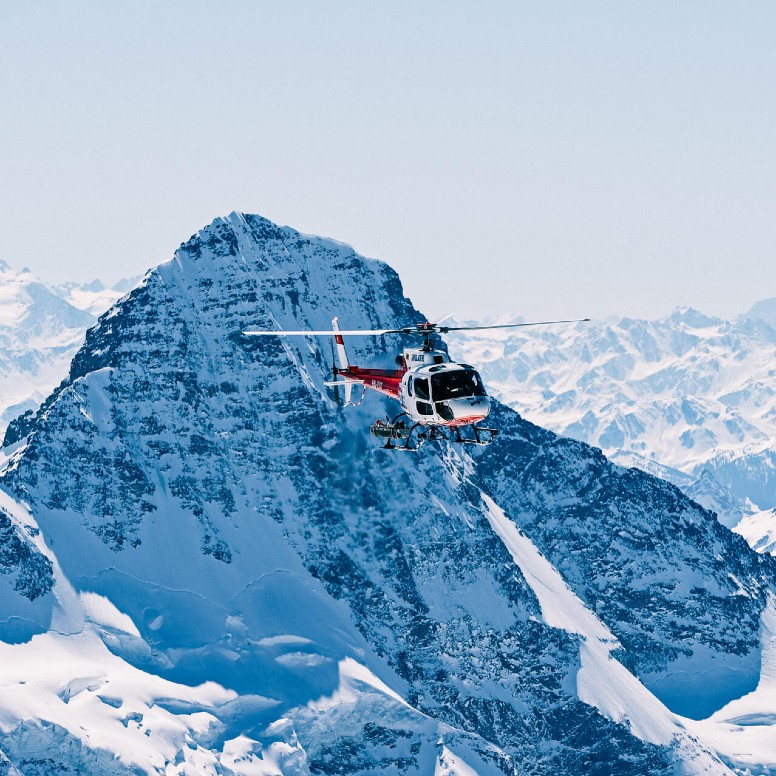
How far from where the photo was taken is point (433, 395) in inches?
5591

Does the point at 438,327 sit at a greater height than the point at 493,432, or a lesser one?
greater

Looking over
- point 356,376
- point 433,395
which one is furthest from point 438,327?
point 356,376

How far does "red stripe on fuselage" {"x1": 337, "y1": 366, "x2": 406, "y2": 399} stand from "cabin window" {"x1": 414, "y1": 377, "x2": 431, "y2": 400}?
38.0 ft

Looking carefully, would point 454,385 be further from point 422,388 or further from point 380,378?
point 380,378

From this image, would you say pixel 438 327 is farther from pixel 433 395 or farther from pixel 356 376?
pixel 356 376

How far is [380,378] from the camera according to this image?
166 metres

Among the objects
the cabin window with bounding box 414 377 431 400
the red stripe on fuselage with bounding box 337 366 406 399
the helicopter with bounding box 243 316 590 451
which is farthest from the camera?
the red stripe on fuselage with bounding box 337 366 406 399

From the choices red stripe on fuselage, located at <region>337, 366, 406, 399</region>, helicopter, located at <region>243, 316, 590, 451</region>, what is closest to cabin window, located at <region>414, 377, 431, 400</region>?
helicopter, located at <region>243, 316, 590, 451</region>

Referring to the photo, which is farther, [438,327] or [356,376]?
[356,376]

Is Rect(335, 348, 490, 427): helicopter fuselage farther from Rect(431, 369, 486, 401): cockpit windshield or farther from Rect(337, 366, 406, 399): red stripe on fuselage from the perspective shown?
Rect(337, 366, 406, 399): red stripe on fuselage

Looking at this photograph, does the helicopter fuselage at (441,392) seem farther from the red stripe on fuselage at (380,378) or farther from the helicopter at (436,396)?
the red stripe on fuselage at (380,378)

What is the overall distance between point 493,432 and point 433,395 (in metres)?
6.09

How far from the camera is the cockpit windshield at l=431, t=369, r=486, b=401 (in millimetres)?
141250

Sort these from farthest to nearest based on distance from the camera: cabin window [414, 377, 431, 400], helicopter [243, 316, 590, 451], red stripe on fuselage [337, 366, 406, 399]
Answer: red stripe on fuselage [337, 366, 406, 399] < cabin window [414, 377, 431, 400] < helicopter [243, 316, 590, 451]
